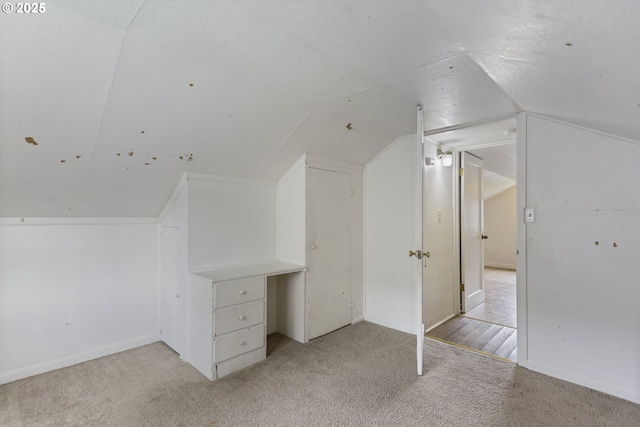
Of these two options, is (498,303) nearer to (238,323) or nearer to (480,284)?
(480,284)

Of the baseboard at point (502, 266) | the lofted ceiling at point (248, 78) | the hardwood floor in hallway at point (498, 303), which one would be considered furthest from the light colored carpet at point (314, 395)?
the baseboard at point (502, 266)

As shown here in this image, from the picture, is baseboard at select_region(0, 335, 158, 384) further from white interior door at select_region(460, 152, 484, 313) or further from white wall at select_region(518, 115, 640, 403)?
white interior door at select_region(460, 152, 484, 313)

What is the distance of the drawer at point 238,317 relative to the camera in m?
2.32

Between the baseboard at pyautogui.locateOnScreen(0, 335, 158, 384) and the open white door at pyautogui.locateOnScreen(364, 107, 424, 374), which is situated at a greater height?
the open white door at pyautogui.locateOnScreen(364, 107, 424, 374)

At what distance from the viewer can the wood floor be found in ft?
9.29

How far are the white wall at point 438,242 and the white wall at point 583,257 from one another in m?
0.95

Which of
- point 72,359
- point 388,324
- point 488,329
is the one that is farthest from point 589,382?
point 72,359

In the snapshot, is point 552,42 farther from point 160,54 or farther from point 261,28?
point 160,54

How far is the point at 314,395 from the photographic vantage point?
207cm

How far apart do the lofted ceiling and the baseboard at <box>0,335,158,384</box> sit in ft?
3.77

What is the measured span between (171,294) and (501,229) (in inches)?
263

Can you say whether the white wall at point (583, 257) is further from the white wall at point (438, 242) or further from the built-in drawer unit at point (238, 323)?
the built-in drawer unit at point (238, 323)

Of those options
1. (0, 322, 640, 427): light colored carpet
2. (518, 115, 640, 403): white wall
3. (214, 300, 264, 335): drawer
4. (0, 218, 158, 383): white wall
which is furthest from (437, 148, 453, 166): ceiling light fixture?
(0, 218, 158, 383): white wall

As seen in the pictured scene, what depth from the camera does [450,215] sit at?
12.1 ft
